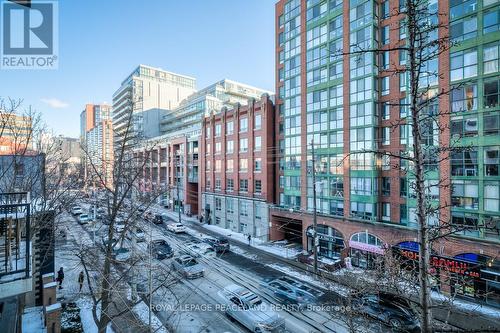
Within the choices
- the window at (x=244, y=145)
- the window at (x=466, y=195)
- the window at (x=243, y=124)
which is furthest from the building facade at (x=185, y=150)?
the window at (x=466, y=195)

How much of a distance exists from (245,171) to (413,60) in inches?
1348

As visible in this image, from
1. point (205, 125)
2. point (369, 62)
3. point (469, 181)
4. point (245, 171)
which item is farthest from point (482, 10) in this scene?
point (205, 125)

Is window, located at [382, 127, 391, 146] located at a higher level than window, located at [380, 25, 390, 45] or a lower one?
lower

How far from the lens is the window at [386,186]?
81.2 feet

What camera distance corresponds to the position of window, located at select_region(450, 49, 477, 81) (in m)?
19.0

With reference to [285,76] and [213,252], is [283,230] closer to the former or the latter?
[213,252]

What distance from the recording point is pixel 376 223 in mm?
23938

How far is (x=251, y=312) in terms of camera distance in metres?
15.5

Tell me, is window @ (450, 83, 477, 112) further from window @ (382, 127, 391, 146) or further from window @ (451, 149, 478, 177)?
window @ (382, 127, 391, 146)

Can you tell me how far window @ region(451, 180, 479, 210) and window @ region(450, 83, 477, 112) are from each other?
5.11m

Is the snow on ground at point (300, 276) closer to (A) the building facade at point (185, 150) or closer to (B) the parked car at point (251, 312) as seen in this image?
(B) the parked car at point (251, 312)

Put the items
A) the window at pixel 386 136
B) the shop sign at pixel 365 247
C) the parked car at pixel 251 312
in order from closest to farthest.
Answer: the parked car at pixel 251 312, the shop sign at pixel 365 247, the window at pixel 386 136

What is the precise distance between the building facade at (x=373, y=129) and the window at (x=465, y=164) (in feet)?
0.22

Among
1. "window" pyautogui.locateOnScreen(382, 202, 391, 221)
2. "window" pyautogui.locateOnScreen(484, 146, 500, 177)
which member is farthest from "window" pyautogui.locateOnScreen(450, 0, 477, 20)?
"window" pyautogui.locateOnScreen(382, 202, 391, 221)
